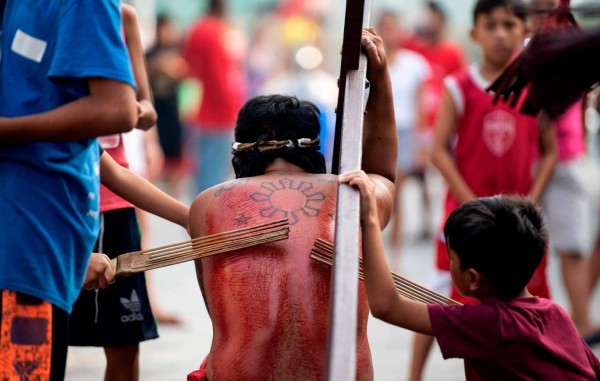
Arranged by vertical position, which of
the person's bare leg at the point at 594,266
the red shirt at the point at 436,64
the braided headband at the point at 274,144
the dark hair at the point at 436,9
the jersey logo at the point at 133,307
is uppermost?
the dark hair at the point at 436,9

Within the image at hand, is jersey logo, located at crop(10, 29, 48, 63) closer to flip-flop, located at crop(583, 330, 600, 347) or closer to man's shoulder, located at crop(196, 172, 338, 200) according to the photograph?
man's shoulder, located at crop(196, 172, 338, 200)

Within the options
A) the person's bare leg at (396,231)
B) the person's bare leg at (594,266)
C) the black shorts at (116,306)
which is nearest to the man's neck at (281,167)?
the black shorts at (116,306)

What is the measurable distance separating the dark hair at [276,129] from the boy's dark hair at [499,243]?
519 millimetres

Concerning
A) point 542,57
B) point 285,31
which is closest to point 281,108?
point 542,57

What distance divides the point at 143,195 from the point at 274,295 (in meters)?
0.77

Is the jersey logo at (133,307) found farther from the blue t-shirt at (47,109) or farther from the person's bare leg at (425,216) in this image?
the person's bare leg at (425,216)

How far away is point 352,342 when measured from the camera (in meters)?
2.38

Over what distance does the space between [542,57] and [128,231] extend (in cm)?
193

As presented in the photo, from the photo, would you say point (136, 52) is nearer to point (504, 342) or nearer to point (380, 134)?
point (380, 134)

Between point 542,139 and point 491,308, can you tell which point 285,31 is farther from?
point 491,308

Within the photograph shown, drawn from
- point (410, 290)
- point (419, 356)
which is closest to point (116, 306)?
point (410, 290)

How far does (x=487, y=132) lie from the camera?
17.7 ft

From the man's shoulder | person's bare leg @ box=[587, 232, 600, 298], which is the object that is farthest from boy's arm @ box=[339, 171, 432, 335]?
person's bare leg @ box=[587, 232, 600, 298]

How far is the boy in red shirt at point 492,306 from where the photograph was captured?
9.36ft
